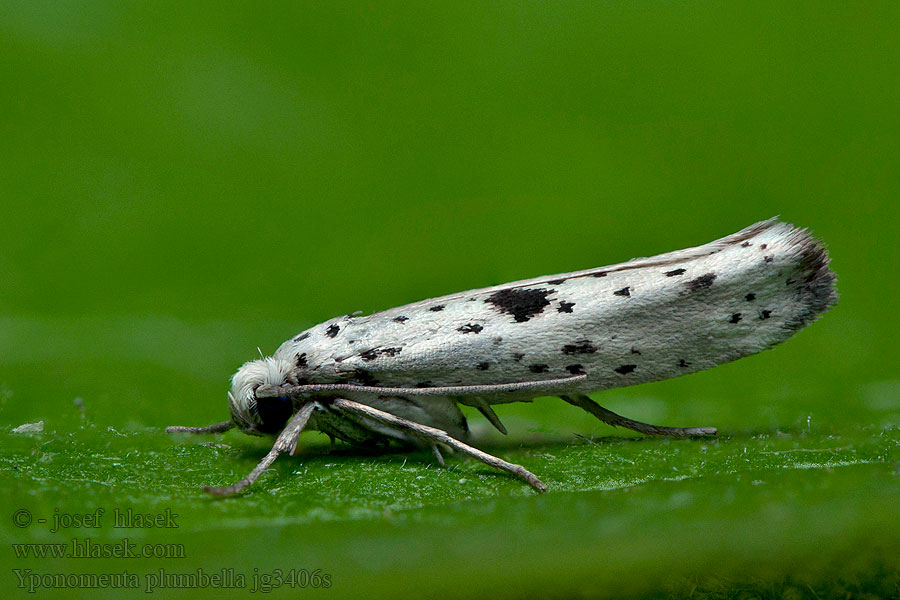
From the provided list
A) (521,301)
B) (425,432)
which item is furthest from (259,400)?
(521,301)

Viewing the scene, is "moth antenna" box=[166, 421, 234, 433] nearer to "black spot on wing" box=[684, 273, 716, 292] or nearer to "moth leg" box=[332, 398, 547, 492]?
"moth leg" box=[332, 398, 547, 492]

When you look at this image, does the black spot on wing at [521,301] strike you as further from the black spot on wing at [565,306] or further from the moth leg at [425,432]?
the moth leg at [425,432]

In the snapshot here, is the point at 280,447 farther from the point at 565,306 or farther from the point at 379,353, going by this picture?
the point at 565,306

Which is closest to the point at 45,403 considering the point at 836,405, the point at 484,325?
the point at 484,325

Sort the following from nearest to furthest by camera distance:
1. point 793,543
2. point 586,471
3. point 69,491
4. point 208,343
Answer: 1. point 793,543
2. point 69,491
3. point 586,471
4. point 208,343

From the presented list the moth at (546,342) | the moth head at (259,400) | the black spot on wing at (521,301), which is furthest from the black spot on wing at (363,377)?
the black spot on wing at (521,301)

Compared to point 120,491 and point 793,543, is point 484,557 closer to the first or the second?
point 793,543
